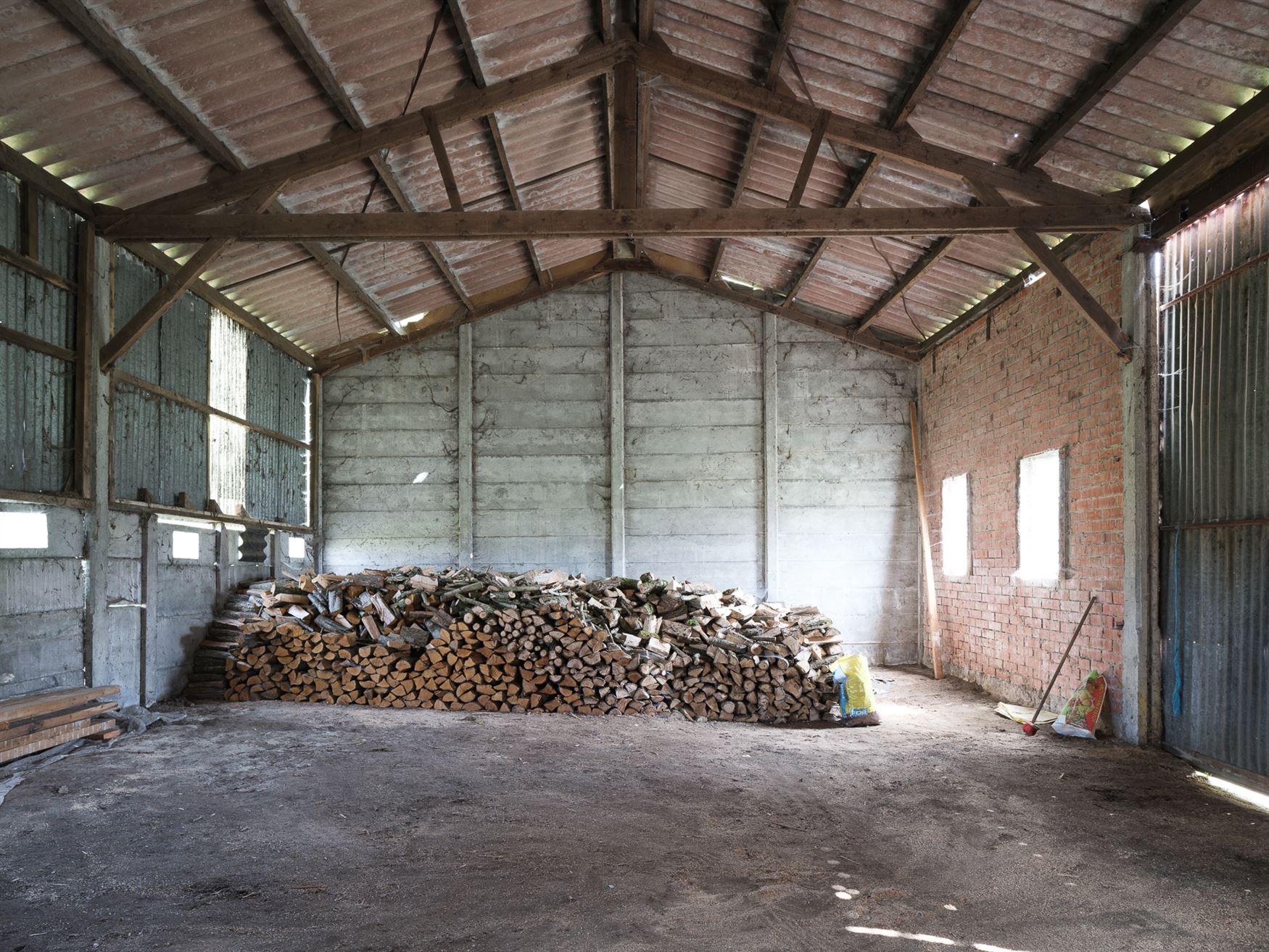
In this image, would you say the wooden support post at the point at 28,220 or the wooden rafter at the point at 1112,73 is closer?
the wooden rafter at the point at 1112,73

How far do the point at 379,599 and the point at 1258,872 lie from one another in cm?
800

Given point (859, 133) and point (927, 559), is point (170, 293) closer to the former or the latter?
point (859, 133)

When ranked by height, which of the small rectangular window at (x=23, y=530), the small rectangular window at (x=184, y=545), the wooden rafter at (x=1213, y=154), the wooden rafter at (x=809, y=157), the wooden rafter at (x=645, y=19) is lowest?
the small rectangular window at (x=184, y=545)

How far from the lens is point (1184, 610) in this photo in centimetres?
698

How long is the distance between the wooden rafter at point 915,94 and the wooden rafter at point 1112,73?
1098mm

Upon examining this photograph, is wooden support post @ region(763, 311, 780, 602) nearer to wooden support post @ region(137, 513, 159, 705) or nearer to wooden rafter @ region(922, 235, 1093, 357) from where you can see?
wooden rafter @ region(922, 235, 1093, 357)

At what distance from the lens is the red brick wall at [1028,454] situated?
26.2 feet

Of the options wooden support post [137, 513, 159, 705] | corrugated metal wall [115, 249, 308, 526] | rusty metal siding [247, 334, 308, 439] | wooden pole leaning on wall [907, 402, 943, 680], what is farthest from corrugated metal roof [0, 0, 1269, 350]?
wooden support post [137, 513, 159, 705]

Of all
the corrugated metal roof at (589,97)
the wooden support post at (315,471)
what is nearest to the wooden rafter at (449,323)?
the wooden support post at (315,471)

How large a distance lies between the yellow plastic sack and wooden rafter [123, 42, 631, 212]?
6.67 meters

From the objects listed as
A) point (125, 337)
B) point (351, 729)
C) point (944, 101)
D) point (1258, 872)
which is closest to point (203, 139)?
point (125, 337)

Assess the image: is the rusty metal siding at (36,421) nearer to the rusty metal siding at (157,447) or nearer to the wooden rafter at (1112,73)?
the rusty metal siding at (157,447)

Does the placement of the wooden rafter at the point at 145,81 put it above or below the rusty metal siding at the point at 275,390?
above

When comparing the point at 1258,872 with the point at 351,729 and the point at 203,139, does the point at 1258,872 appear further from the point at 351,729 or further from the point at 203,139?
the point at 203,139
